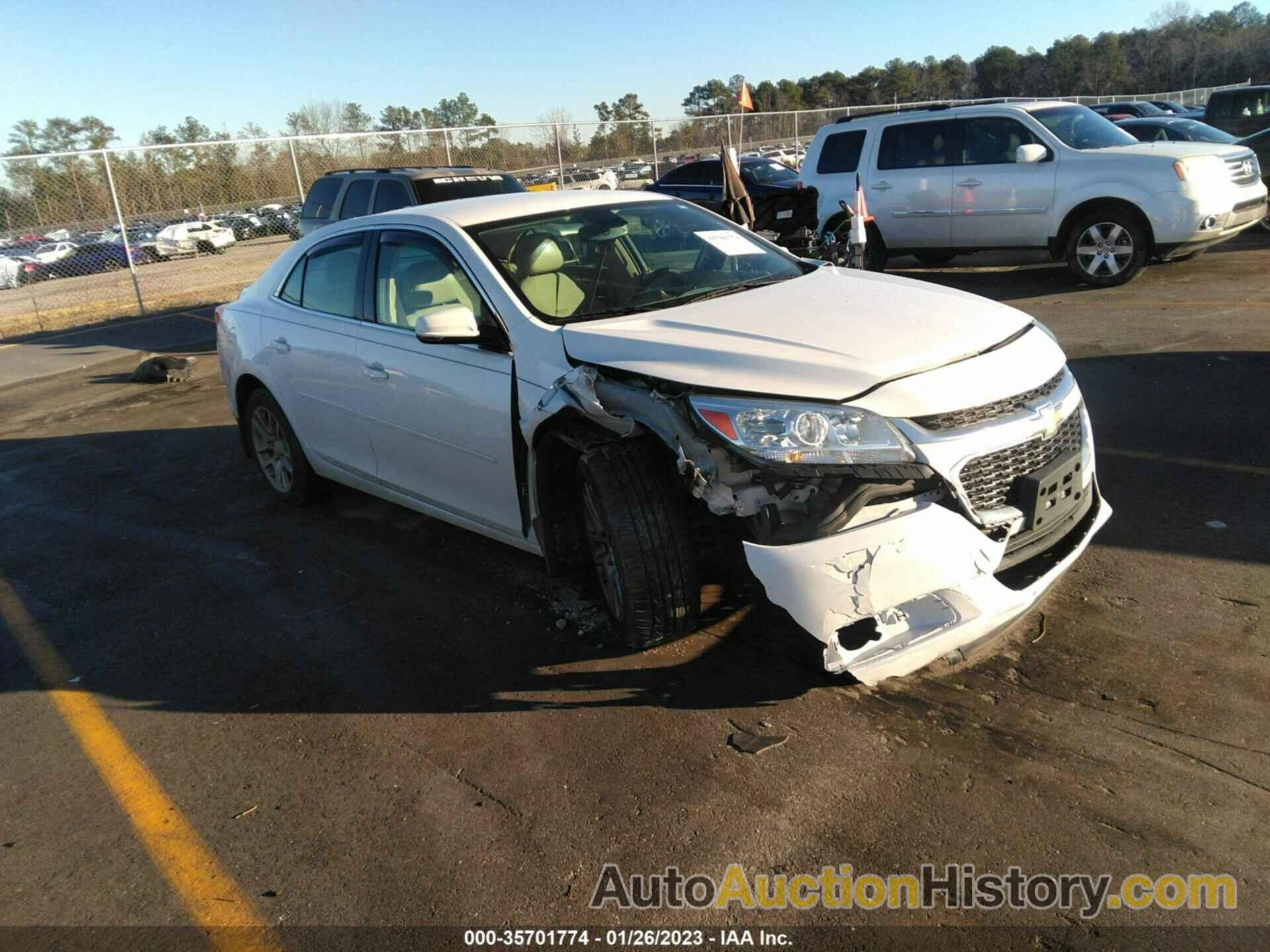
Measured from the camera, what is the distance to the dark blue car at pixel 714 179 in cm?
1596

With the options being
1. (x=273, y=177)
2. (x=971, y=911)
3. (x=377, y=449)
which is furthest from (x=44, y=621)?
(x=273, y=177)

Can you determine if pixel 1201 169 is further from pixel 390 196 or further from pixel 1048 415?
pixel 390 196

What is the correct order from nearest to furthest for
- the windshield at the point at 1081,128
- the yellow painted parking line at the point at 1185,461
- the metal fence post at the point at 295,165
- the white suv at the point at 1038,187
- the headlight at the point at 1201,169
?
the yellow painted parking line at the point at 1185,461 → the headlight at the point at 1201,169 → the white suv at the point at 1038,187 → the windshield at the point at 1081,128 → the metal fence post at the point at 295,165

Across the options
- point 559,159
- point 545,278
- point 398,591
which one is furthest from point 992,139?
point 559,159

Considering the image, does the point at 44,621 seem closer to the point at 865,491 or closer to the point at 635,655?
the point at 635,655

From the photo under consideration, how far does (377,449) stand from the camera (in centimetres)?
492

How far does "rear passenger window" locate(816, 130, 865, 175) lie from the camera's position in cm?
1216

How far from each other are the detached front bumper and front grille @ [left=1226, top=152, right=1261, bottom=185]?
372 inches

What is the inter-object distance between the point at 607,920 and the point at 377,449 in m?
2.99

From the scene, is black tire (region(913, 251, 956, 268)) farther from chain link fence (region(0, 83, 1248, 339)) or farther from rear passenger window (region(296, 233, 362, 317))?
rear passenger window (region(296, 233, 362, 317))

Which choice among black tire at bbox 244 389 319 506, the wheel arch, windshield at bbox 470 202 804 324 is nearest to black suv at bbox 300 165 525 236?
black tire at bbox 244 389 319 506

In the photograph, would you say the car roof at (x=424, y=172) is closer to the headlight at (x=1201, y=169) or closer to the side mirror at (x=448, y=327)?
the headlight at (x=1201, y=169)

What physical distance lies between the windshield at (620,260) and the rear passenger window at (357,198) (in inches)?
313

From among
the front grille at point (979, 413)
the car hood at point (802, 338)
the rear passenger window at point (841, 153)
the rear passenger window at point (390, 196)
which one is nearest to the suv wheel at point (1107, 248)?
the rear passenger window at point (841, 153)
